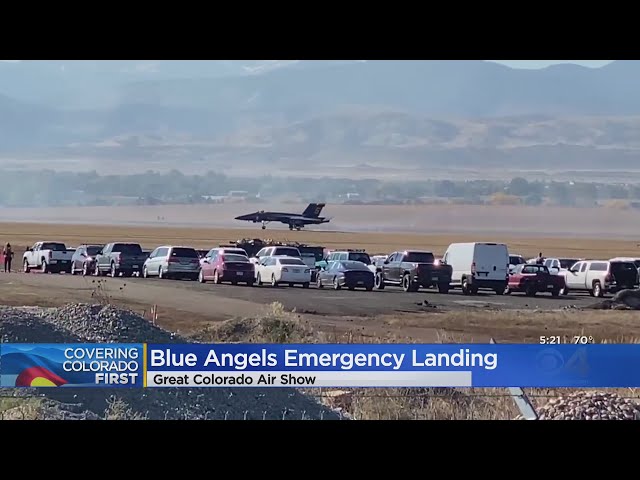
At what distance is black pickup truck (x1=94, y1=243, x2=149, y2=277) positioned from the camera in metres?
12.5

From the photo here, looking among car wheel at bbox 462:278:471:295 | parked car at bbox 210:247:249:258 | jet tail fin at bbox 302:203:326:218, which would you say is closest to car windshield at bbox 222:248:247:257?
parked car at bbox 210:247:249:258

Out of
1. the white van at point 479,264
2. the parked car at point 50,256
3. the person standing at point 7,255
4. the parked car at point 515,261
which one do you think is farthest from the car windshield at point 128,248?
the parked car at point 515,261

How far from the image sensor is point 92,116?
12.5 m

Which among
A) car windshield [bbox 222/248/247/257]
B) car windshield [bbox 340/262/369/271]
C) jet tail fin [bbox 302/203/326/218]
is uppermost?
jet tail fin [bbox 302/203/326/218]

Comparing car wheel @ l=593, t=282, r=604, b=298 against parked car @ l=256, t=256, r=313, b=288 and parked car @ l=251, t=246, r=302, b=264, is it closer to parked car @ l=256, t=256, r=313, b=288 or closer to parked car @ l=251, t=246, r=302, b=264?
parked car @ l=256, t=256, r=313, b=288

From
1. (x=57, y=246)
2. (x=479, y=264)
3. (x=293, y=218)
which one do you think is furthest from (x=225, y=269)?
(x=479, y=264)

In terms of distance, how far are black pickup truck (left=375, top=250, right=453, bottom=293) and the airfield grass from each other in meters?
0.12

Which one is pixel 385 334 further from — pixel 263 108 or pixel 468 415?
pixel 263 108

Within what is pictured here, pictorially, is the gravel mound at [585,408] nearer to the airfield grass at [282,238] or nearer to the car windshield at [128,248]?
the airfield grass at [282,238]

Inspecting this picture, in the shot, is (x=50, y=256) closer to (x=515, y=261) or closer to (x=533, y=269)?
(x=515, y=261)

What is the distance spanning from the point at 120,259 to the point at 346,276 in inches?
80.1

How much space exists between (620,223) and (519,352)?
1.52 metres

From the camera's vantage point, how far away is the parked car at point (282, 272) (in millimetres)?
12520
